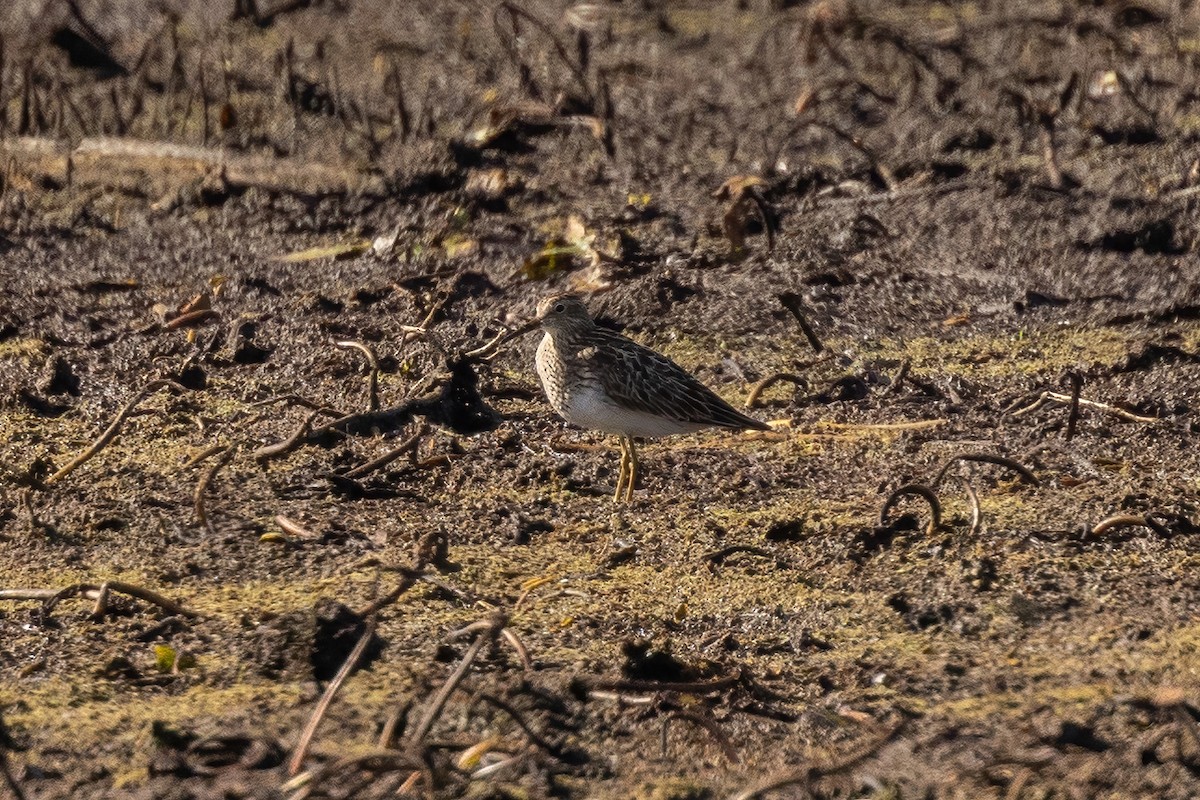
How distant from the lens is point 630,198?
10.6m

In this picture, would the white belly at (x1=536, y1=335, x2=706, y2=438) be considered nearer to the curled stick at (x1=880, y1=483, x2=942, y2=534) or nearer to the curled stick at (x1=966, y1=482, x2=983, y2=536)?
the curled stick at (x1=880, y1=483, x2=942, y2=534)

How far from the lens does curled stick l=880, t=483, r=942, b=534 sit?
6168 mm

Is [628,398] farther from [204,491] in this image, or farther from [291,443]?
[204,491]

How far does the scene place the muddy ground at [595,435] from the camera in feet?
16.5

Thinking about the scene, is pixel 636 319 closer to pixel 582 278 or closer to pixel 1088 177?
pixel 582 278

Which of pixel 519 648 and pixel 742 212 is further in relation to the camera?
pixel 742 212

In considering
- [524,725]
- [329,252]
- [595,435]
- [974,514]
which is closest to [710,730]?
[524,725]

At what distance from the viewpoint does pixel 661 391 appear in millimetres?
7348

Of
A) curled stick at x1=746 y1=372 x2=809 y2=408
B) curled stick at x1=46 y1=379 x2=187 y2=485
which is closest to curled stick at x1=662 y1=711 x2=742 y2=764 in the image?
curled stick at x1=46 y1=379 x2=187 y2=485

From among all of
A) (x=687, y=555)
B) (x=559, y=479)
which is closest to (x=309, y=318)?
(x=559, y=479)

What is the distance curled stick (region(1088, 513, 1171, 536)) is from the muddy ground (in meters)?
0.02

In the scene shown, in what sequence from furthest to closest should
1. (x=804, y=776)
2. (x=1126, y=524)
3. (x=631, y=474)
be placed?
1. (x=631, y=474)
2. (x=1126, y=524)
3. (x=804, y=776)

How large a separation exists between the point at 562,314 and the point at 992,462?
6.71ft

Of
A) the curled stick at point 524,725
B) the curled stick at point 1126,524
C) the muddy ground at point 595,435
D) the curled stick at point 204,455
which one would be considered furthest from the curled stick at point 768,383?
the curled stick at point 524,725
